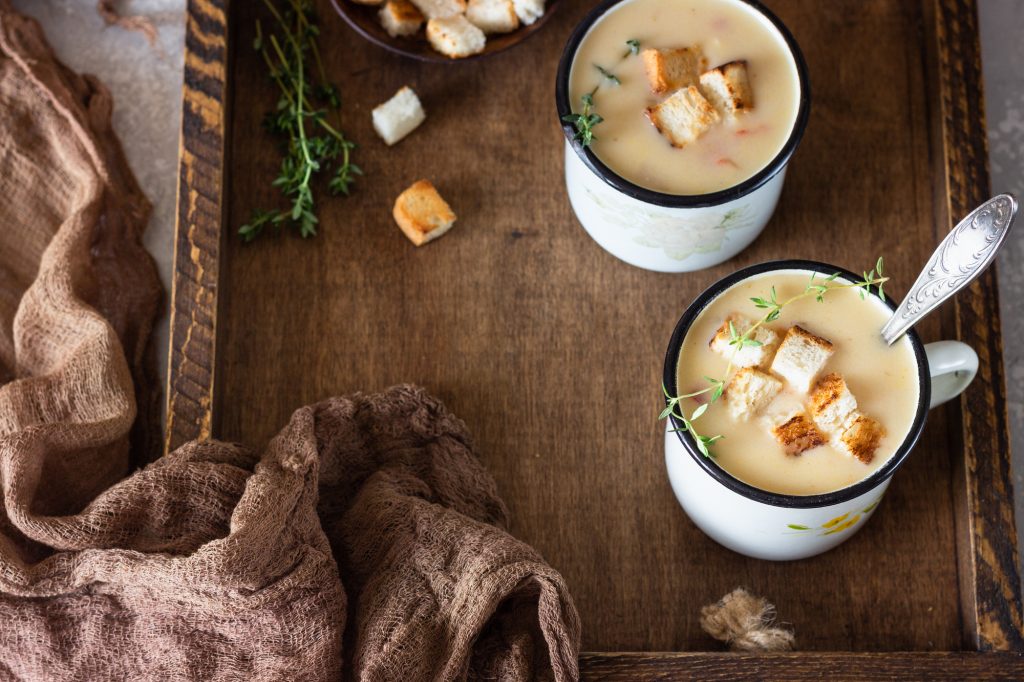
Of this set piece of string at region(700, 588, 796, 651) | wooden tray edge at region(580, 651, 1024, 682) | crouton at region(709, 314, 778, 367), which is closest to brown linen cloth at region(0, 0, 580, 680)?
wooden tray edge at region(580, 651, 1024, 682)

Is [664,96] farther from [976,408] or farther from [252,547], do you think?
[252,547]

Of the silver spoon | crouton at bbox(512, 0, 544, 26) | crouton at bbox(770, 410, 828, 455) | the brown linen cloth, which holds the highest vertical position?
crouton at bbox(512, 0, 544, 26)

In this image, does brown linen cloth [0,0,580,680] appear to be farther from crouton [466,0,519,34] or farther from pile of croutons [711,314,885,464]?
crouton [466,0,519,34]

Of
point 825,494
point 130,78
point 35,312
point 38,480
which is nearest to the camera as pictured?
point 825,494

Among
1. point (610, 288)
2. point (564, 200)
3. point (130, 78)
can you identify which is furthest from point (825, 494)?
point (130, 78)

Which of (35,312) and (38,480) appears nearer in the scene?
(38,480)

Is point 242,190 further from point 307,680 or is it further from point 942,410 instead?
point 942,410
